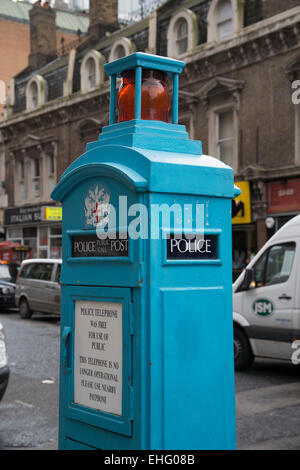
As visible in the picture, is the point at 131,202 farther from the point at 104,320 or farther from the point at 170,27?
the point at 170,27

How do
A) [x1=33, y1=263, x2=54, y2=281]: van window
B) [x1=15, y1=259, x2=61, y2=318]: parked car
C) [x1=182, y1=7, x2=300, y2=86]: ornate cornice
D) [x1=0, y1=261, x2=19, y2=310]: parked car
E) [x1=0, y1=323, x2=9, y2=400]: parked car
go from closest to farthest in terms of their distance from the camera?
1. [x1=0, y1=323, x2=9, y2=400]: parked car
2. [x1=15, y1=259, x2=61, y2=318]: parked car
3. [x1=33, y1=263, x2=54, y2=281]: van window
4. [x1=182, y1=7, x2=300, y2=86]: ornate cornice
5. [x1=0, y1=261, x2=19, y2=310]: parked car

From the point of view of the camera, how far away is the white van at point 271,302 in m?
8.83

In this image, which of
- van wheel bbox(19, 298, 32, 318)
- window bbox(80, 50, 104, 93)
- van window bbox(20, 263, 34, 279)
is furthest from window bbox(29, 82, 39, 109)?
van wheel bbox(19, 298, 32, 318)

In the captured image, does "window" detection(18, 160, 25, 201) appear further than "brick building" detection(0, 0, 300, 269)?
Yes

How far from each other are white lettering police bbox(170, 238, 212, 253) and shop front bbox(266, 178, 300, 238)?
16.2 meters

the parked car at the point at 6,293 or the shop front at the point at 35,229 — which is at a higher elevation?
the shop front at the point at 35,229

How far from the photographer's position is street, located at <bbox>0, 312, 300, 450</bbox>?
5.80 m

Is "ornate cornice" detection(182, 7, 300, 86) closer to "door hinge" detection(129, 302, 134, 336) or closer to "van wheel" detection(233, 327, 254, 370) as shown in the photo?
"van wheel" detection(233, 327, 254, 370)

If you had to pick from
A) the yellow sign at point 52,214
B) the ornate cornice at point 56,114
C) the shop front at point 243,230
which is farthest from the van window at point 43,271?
the ornate cornice at point 56,114

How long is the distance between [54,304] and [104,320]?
49.1ft

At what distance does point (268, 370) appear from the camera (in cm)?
968

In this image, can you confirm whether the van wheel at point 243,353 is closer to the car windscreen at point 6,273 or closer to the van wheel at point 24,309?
the van wheel at point 24,309

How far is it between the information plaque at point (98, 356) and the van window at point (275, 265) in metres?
6.55
